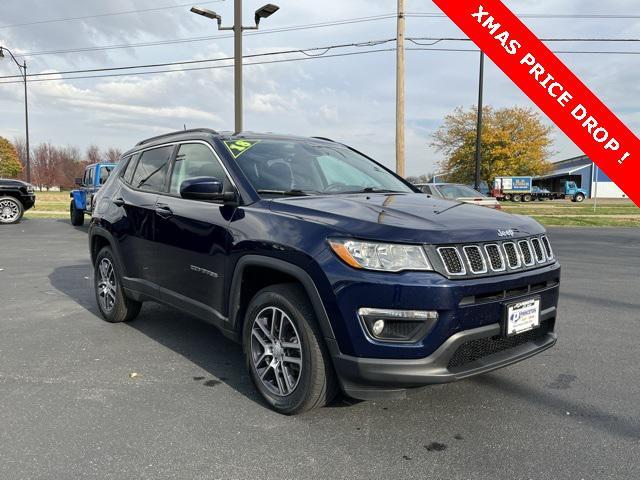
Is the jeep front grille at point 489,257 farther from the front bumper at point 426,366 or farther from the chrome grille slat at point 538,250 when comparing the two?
the front bumper at point 426,366

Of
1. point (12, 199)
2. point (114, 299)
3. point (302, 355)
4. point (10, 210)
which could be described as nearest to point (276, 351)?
point (302, 355)

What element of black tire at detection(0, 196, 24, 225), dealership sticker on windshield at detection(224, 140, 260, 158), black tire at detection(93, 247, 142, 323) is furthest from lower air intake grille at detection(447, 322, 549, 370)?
black tire at detection(0, 196, 24, 225)

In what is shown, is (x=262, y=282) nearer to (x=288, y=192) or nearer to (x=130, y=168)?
(x=288, y=192)

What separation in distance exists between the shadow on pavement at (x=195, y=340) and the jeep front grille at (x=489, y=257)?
1564mm

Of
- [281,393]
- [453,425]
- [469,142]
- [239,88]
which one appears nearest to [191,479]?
[281,393]

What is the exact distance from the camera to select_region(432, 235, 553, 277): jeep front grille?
2.81 m

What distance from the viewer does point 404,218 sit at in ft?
9.98

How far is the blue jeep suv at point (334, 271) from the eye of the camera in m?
2.78

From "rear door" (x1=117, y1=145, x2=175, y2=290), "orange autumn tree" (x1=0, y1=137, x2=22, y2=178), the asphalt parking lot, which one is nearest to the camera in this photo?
the asphalt parking lot

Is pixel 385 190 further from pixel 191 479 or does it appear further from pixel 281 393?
pixel 191 479

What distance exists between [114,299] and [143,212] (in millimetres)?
1162

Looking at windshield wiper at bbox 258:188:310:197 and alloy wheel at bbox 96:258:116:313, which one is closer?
windshield wiper at bbox 258:188:310:197

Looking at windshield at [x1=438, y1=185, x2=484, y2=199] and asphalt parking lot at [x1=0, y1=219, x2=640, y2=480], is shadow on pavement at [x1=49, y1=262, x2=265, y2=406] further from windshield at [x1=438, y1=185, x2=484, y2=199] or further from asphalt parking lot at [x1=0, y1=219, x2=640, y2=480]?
windshield at [x1=438, y1=185, x2=484, y2=199]

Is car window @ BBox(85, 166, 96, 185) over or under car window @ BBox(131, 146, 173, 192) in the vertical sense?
over
